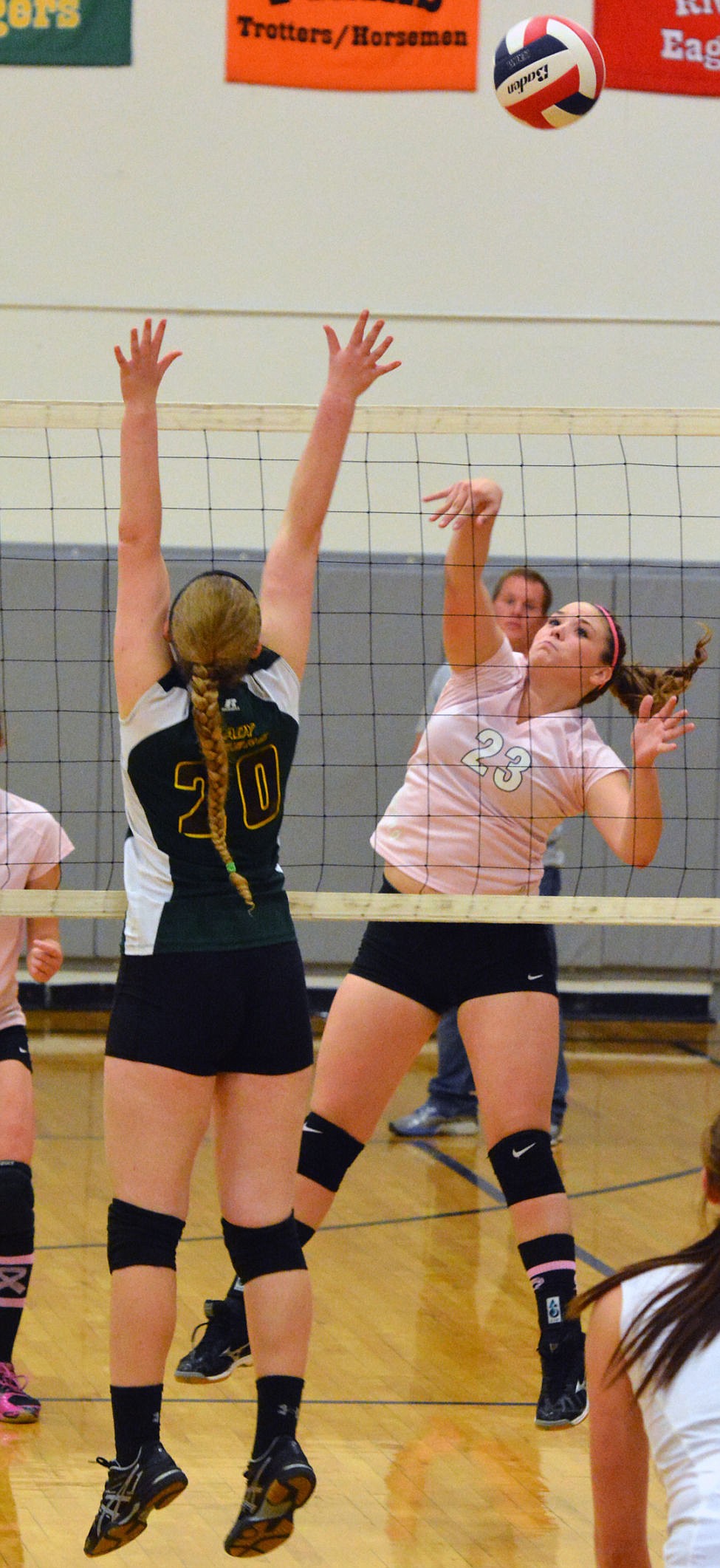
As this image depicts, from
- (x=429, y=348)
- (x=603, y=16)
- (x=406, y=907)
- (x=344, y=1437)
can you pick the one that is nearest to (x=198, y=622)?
(x=406, y=907)

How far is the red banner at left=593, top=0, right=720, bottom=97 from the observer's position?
8250 mm

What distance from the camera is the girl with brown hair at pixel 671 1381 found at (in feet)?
5.24

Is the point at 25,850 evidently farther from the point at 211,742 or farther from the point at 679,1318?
the point at 679,1318

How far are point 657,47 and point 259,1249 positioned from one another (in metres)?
7.19

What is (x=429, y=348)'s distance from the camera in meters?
8.40

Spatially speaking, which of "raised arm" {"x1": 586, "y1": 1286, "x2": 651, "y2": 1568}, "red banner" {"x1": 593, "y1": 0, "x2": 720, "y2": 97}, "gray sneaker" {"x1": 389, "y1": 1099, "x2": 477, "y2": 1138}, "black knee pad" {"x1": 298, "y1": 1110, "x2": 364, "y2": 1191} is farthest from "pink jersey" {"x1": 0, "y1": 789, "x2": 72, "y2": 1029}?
"red banner" {"x1": 593, "y1": 0, "x2": 720, "y2": 97}

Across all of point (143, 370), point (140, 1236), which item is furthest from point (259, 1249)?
point (143, 370)

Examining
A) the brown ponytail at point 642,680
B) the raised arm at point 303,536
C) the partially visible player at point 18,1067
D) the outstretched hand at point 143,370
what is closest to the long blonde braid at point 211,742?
the raised arm at point 303,536

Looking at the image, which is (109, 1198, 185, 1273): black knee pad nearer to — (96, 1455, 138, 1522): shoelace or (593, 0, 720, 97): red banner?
(96, 1455, 138, 1522): shoelace

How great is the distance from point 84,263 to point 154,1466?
6.69m

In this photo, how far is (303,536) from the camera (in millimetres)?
3043

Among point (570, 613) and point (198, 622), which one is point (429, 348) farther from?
point (198, 622)

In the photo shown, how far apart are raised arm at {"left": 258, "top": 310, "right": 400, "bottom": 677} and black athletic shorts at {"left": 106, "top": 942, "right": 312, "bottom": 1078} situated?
554 millimetres

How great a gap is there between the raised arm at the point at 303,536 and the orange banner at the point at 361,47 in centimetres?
581
